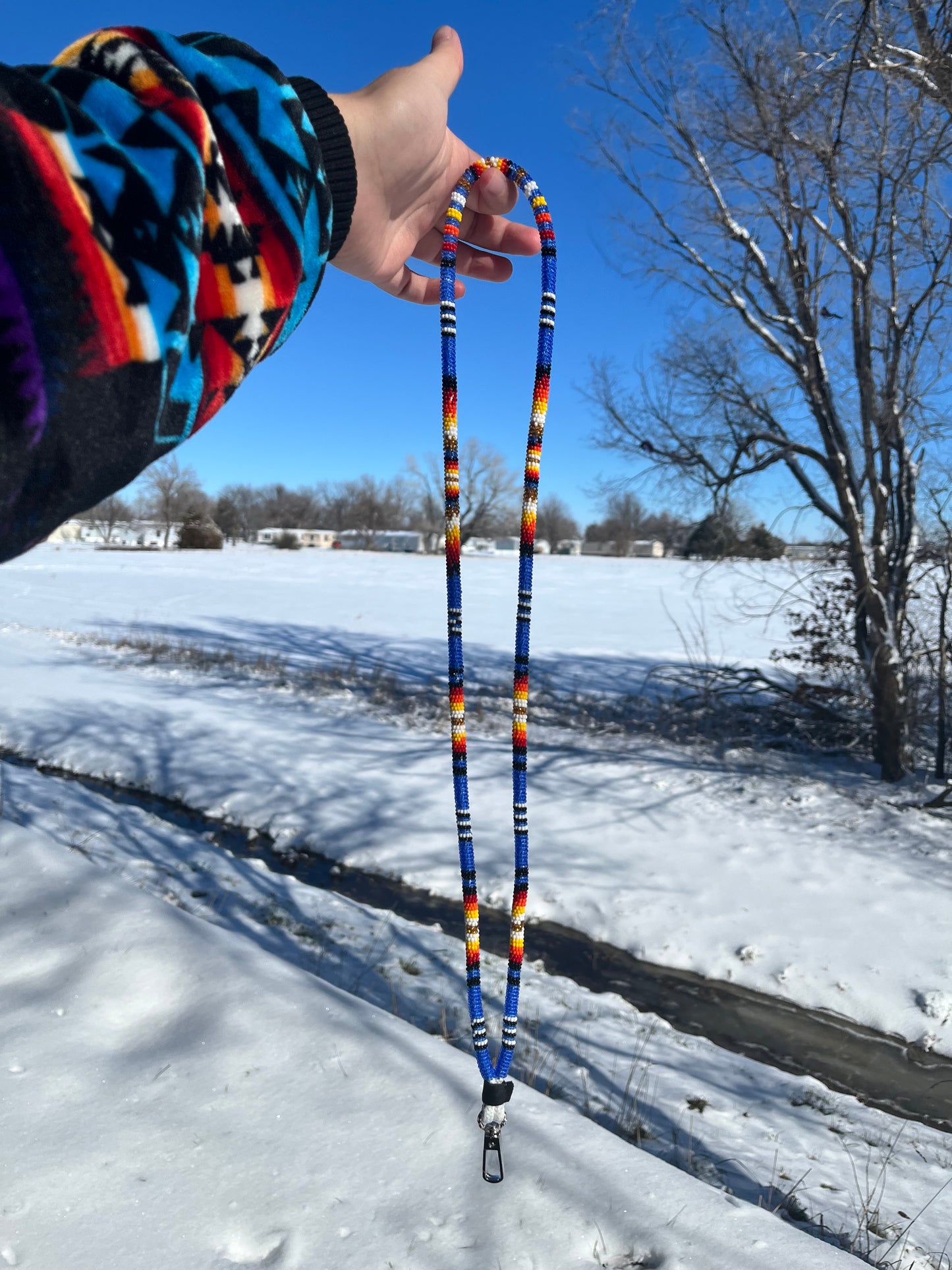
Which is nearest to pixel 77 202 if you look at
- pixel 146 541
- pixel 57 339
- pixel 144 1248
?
pixel 57 339

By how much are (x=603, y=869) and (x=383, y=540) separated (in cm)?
6796

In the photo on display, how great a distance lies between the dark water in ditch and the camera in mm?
3536

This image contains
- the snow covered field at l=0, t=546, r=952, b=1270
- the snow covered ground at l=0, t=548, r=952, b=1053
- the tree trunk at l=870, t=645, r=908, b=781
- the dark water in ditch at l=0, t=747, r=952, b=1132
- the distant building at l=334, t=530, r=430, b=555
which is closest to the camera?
the snow covered field at l=0, t=546, r=952, b=1270

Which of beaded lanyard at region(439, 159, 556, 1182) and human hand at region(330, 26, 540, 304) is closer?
human hand at region(330, 26, 540, 304)

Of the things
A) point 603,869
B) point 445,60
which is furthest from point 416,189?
point 603,869

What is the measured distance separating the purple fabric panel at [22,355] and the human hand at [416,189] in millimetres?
647

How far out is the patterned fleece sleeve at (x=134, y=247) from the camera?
0.61 m

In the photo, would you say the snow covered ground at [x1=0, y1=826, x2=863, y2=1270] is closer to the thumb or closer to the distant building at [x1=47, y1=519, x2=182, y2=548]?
the thumb

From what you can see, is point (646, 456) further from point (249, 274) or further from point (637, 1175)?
point (249, 274)

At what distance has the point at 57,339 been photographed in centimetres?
62

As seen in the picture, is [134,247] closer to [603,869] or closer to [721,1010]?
[721,1010]

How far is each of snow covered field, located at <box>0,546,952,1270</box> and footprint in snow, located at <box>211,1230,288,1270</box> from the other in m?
0.01

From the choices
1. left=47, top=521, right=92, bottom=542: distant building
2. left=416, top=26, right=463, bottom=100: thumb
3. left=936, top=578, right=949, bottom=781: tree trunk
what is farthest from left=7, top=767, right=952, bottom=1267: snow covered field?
left=47, top=521, right=92, bottom=542: distant building

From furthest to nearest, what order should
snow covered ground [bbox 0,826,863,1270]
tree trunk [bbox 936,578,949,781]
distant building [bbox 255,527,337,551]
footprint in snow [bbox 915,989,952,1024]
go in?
distant building [bbox 255,527,337,551]
tree trunk [bbox 936,578,949,781]
footprint in snow [bbox 915,989,952,1024]
snow covered ground [bbox 0,826,863,1270]
